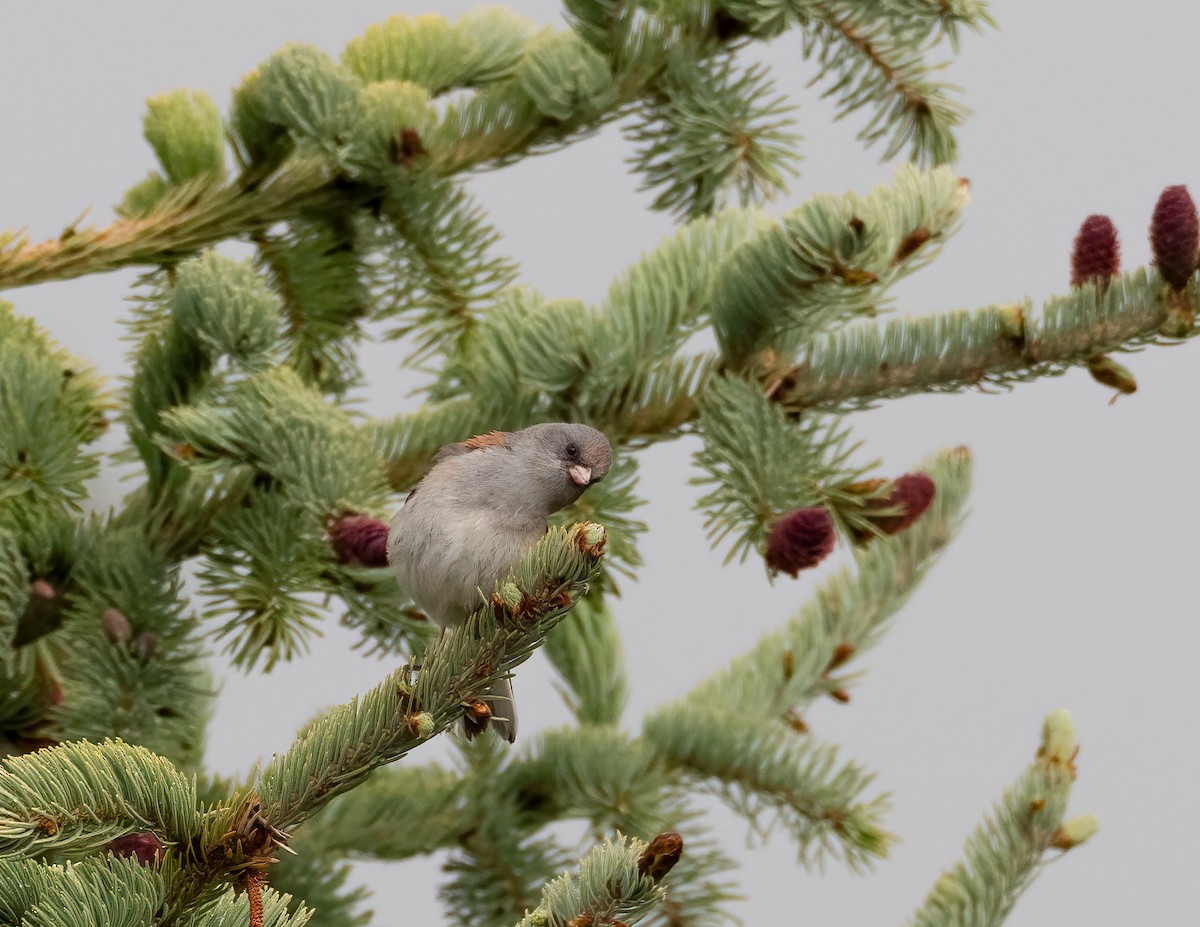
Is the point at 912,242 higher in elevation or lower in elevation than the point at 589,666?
higher

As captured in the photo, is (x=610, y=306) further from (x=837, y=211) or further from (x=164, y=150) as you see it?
(x=164, y=150)

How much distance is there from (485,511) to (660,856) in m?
0.36

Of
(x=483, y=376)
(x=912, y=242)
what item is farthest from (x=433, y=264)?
(x=912, y=242)

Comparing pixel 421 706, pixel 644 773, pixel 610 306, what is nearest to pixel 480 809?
pixel 644 773

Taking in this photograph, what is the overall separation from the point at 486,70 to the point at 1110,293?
0.50m

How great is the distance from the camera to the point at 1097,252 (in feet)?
2.66

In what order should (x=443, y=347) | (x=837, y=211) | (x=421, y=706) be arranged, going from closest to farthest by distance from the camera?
(x=421, y=706) < (x=837, y=211) < (x=443, y=347)

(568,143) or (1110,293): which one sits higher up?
(568,143)

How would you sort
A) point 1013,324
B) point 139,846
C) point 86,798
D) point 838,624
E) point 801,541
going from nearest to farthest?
point 86,798
point 139,846
point 801,541
point 1013,324
point 838,624

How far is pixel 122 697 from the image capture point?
828mm

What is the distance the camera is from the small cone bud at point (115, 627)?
0.81 m

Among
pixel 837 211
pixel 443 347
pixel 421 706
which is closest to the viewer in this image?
pixel 421 706

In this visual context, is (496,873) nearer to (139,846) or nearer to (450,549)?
(450,549)

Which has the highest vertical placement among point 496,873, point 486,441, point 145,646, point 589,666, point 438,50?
point 438,50
